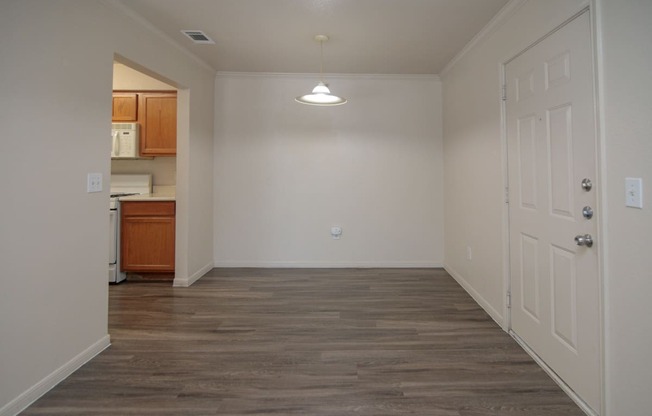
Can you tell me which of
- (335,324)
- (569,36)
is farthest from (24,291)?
(569,36)

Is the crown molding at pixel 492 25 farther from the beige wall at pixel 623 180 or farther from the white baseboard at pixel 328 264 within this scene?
the white baseboard at pixel 328 264

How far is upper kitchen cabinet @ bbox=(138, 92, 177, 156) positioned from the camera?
4117mm

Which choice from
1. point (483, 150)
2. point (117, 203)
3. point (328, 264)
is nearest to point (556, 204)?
point (483, 150)

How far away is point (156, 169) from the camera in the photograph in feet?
14.9

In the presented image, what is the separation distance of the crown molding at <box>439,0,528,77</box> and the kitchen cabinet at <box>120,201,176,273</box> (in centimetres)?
357

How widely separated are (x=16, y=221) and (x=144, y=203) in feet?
7.04

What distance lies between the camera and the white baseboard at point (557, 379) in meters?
1.73

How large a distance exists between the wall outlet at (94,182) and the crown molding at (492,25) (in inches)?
125

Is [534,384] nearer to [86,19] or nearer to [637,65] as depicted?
[637,65]

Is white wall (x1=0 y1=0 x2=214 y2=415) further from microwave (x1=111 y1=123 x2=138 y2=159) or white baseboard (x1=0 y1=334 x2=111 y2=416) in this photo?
microwave (x1=111 y1=123 x2=138 y2=159)

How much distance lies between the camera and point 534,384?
6.42 feet

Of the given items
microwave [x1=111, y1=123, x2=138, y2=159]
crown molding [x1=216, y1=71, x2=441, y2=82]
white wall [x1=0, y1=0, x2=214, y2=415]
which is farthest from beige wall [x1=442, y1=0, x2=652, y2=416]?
microwave [x1=111, y1=123, x2=138, y2=159]

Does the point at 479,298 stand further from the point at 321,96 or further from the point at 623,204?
the point at 321,96

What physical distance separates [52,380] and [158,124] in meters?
3.05
